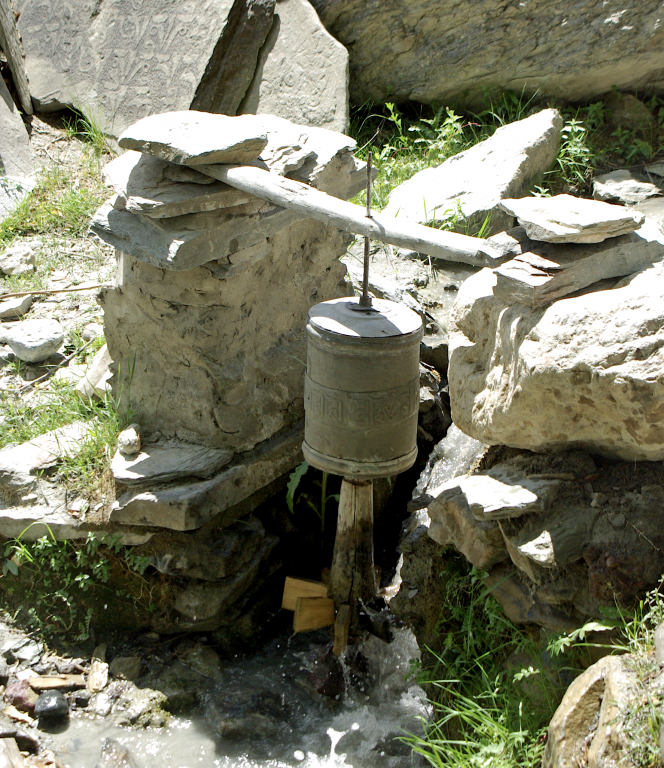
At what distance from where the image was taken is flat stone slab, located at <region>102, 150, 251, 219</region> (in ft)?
10.9

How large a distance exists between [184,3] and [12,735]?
5838mm

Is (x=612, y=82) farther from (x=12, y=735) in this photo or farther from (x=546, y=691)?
(x=12, y=735)

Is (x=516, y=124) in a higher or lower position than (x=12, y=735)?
higher

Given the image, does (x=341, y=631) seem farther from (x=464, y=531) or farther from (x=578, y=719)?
(x=578, y=719)

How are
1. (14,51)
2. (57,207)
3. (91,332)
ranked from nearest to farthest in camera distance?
(91,332)
(57,207)
(14,51)

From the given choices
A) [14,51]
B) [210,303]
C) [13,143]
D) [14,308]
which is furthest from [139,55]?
[210,303]

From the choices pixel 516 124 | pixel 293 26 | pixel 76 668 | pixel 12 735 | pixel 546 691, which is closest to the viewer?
pixel 546 691

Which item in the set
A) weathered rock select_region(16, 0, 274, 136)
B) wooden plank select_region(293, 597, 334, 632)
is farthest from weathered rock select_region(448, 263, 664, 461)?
weathered rock select_region(16, 0, 274, 136)

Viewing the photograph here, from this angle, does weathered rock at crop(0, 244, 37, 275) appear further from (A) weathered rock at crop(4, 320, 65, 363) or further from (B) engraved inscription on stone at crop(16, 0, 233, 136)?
(B) engraved inscription on stone at crop(16, 0, 233, 136)

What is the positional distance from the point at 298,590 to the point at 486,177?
3.54m

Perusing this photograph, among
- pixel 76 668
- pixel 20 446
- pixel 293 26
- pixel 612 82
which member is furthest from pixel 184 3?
pixel 76 668

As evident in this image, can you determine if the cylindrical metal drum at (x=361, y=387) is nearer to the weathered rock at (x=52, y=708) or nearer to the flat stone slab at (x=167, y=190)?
the flat stone slab at (x=167, y=190)

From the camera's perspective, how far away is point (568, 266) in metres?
2.62

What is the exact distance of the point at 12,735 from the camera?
11.1 feet
